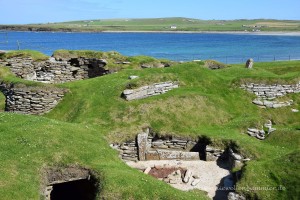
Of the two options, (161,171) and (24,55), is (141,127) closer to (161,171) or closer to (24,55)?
(161,171)

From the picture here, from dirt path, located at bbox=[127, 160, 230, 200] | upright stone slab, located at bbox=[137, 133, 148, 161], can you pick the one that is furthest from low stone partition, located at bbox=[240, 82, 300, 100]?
upright stone slab, located at bbox=[137, 133, 148, 161]

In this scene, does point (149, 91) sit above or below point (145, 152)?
above

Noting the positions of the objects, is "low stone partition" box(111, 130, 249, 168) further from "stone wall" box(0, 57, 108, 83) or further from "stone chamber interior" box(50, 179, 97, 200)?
"stone wall" box(0, 57, 108, 83)

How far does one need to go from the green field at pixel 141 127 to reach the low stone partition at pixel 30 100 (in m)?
0.91

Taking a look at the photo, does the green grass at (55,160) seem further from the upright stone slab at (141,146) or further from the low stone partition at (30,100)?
the low stone partition at (30,100)

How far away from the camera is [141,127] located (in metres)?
23.8

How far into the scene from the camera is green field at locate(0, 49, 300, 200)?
15.8 meters

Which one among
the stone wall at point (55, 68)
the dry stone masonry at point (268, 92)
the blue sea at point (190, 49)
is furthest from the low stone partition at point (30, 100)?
the blue sea at point (190, 49)

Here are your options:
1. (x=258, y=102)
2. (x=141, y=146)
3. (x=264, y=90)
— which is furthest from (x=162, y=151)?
(x=264, y=90)

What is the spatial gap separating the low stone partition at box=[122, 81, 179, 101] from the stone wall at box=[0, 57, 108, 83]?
33.5ft

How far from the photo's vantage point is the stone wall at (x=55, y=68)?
3422 centimetres

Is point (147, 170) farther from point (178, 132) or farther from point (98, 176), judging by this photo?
point (98, 176)

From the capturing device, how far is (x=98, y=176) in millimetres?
16219

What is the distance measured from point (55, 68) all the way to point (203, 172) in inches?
797
